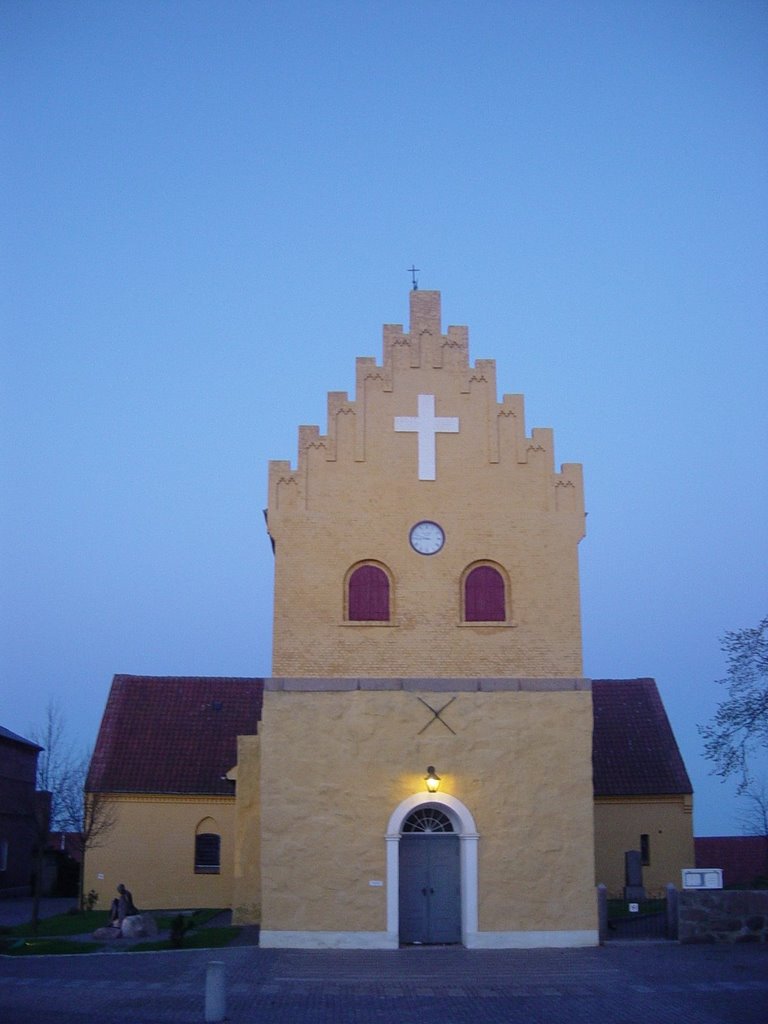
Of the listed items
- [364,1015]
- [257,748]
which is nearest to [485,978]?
[364,1015]

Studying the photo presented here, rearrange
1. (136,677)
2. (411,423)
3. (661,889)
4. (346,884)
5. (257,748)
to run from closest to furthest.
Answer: (346,884)
(411,423)
(257,748)
(661,889)
(136,677)

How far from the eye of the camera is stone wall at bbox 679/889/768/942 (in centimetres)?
2320

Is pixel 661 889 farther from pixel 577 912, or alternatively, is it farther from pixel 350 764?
pixel 350 764

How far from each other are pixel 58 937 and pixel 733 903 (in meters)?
15.4

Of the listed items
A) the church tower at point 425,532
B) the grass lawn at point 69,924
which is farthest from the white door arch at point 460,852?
the grass lawn at point 69,924

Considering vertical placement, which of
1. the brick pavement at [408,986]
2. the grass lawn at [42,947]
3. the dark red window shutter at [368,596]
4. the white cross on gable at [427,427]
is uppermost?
the white cross on gable at [427,427]

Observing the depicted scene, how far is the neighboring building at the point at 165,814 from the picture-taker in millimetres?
34875

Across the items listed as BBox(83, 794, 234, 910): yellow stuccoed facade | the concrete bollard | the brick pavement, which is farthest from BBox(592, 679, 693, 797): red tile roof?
the concrete bollard

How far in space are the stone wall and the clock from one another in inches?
355

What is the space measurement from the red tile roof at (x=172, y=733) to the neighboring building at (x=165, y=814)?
0.11 feet

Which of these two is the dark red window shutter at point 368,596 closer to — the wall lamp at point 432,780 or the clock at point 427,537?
the clock at point 427,537

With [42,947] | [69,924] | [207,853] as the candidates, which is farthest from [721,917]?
[207,853]

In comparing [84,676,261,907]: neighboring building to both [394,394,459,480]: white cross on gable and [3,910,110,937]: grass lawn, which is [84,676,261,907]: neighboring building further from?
[394,394,459,480]: white cross on gable

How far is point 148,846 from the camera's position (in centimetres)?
3525
